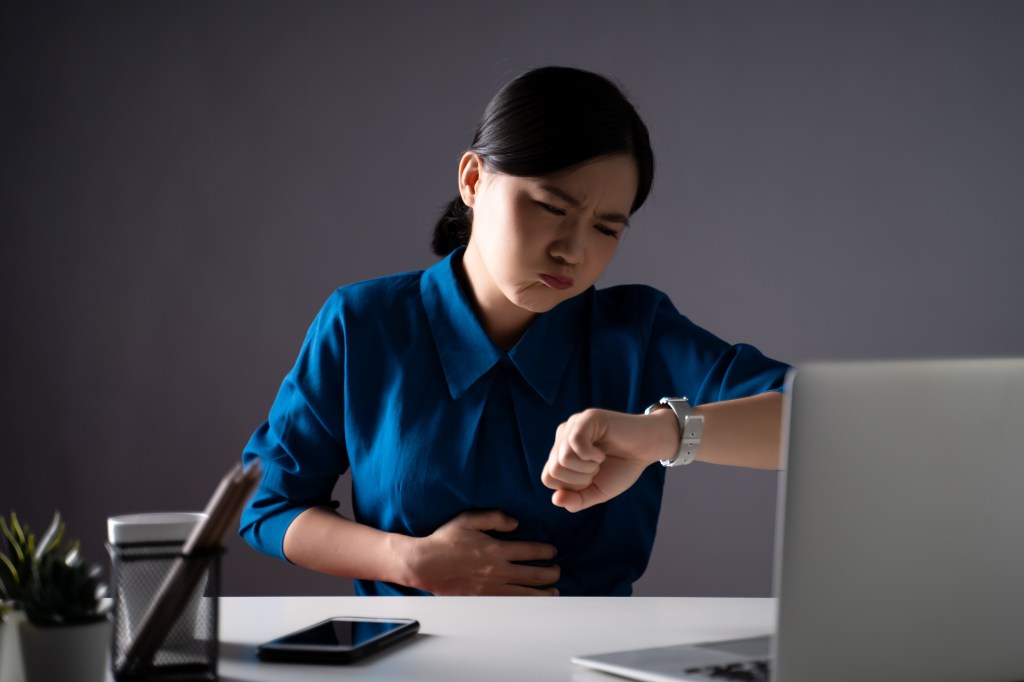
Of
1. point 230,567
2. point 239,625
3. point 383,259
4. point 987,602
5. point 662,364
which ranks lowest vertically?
point 230,567

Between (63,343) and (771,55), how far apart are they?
6.54 ft

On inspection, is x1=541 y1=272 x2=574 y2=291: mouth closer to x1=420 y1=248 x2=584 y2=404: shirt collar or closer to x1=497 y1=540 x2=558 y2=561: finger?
x1=420 y1=248 x2=584 y2=404: shirt collar

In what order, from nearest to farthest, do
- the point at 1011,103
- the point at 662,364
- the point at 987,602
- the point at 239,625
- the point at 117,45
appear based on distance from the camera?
the point at 987,602
the point at 239,625
the point at 662,364
the point at 117,45
the point at 1011,103

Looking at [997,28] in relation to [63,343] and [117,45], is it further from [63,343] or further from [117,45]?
[63,343]

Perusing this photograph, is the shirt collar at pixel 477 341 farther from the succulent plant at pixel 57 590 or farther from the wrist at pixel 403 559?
the succulent plant at pixel 57 590

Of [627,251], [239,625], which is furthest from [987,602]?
[627,251]

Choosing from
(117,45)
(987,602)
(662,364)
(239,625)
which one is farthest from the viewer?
(117,45)

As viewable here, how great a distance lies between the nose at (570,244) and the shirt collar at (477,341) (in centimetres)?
18

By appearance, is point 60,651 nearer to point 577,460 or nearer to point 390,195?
point 577,460

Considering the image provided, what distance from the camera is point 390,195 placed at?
8.98 ft

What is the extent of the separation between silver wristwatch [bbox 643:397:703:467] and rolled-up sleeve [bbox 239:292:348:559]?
1.61 feet

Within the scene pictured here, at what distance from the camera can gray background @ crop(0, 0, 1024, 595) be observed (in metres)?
2.65

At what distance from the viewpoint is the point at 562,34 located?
109 inches

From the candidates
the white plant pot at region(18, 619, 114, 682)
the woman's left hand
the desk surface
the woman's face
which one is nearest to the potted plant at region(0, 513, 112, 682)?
the white plant pot at region(18, 619, 114, 682)
